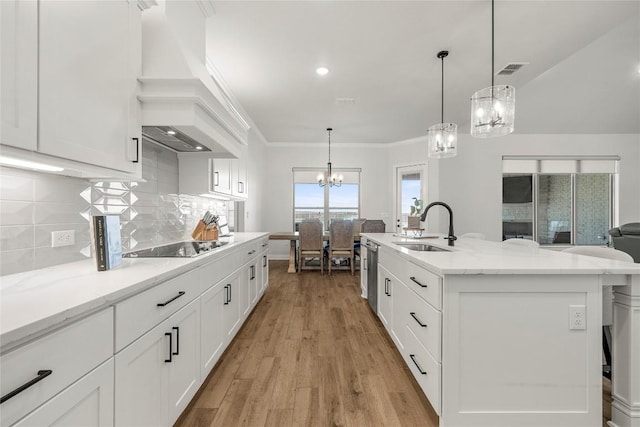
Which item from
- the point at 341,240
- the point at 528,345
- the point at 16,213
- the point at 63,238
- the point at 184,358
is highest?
the point at 16,213

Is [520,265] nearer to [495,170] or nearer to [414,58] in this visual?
[414,58]

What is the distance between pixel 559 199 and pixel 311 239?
5636mm

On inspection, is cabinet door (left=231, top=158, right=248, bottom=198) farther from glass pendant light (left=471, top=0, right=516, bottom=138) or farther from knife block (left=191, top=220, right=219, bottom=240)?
glass pendant light (left=471, top=0, right=516, bottom=138)

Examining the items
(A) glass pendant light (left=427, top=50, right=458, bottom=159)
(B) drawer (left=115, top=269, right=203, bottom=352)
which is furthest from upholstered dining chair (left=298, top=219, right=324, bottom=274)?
(B) drawer (left=115, top=269, right=203, bottom=352)

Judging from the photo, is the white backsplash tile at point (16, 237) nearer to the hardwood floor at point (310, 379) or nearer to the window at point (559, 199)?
the hardwood floor at point (310, 379)

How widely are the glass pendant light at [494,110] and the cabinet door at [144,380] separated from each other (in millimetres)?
2778

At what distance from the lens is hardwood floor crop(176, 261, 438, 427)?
1.53 meters

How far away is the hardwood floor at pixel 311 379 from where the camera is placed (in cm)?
153

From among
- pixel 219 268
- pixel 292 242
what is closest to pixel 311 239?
pixel 292 242

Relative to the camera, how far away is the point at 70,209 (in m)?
1.42

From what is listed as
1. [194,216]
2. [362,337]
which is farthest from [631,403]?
[194,216]

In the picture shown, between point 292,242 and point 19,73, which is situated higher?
point 19,73

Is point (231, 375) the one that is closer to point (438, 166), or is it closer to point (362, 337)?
point (362, 337)

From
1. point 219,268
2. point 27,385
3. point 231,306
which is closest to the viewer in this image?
point 27,385
